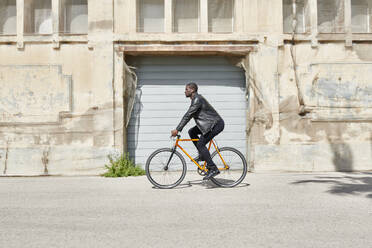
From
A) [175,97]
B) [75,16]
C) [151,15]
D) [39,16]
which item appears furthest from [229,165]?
[39,16]

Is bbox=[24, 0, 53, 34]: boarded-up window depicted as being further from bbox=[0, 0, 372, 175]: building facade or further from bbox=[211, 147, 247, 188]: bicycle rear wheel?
bbox=[211, 147, 247, 188]: bicycle rear wheel

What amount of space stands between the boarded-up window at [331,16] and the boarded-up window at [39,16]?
22.7ft

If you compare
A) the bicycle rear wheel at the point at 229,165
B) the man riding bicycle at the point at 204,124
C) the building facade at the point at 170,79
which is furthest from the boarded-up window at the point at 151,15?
the bicycle rear wheel at the point at 229,165

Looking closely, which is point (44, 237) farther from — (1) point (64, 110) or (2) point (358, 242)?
(1) point (64, 110)

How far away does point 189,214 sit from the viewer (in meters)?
5.25

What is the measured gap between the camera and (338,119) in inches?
401

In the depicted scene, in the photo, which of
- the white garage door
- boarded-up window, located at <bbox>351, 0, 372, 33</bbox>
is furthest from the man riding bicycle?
boarded-up window, located at <bbox>351, 0, 372, 33</bbox>

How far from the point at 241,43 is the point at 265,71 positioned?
927 millimetres

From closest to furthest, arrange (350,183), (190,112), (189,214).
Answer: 1. (189,214)
2. (190,112)
3. (350,183)

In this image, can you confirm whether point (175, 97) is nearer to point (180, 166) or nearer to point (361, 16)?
point (180, 166)

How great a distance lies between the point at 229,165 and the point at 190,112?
3.98ft

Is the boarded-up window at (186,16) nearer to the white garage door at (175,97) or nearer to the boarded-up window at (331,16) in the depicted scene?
the white garage door at (175,97)

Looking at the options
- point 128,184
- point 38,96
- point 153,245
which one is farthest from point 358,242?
point 38,96

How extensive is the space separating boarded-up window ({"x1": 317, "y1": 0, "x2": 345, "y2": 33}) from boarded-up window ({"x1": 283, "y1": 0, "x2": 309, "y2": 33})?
0.35 meters
